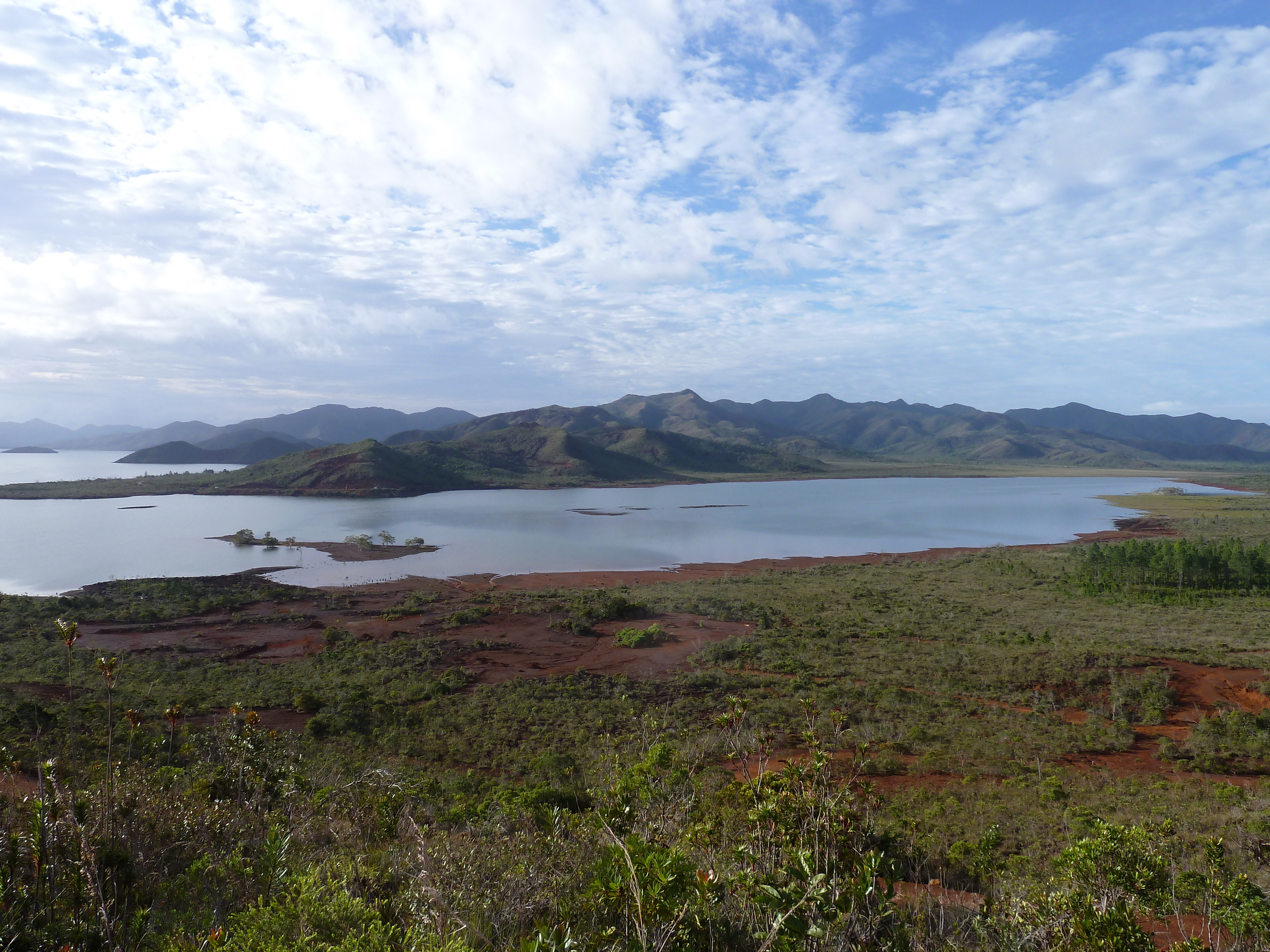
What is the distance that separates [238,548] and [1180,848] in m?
52.3

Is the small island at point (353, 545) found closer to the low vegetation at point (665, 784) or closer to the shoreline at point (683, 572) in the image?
the shoreline at point (683, 572)

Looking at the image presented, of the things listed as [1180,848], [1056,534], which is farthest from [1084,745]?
[1056,534]

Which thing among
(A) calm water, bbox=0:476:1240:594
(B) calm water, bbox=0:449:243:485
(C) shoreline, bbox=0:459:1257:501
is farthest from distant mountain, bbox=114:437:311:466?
(A) calm water, bbox=0:476:1240:594

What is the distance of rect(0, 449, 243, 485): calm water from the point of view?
108562mm

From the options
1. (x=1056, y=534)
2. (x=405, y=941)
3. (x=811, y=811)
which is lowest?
(x=1056, y=534)

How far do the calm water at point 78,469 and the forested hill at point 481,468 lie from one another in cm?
2003

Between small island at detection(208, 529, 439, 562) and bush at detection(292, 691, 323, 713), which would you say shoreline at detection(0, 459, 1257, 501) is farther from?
bush at detection(292, 691, 323, 713)

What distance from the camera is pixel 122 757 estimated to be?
9.03 meters


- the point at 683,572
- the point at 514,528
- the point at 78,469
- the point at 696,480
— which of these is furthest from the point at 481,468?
the point at 78,469

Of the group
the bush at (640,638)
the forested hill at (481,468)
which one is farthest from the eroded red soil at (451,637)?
the forested hill at (481,468)

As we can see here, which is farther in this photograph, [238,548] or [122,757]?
[238,548]

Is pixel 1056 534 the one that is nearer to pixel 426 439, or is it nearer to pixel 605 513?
pixel 605 513

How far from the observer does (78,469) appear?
13788 centimetres

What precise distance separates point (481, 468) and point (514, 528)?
60669 mm
